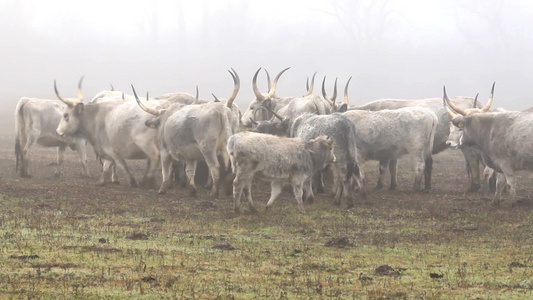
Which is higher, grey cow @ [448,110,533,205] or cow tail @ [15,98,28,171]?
grey cow @ [448,110,533,205]

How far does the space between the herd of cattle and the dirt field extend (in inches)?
24.6

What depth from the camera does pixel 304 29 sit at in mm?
100562

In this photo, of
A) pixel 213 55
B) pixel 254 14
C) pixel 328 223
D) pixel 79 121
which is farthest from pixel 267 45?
pixel 328 223

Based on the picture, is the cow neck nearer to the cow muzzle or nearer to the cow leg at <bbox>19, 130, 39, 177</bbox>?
the cow leg at <bbox>19, 130, 39, 177</bbox>

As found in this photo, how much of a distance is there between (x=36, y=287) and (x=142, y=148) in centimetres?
914

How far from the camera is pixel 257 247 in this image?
1045 cm

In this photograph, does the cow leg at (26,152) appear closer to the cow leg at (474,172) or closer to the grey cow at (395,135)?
the grey cow at (395,135)

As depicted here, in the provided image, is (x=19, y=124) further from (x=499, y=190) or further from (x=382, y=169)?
(x=499, y=190)

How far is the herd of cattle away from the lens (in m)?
13.2

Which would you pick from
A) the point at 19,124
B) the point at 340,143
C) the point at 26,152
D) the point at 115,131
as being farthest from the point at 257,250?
the point at 19,124

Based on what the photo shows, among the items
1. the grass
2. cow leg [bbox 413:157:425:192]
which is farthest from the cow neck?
cow leg [bbox 413:157:425:192]

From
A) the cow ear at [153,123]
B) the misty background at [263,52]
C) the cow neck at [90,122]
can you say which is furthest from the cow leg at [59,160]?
the misty background at [263,52]

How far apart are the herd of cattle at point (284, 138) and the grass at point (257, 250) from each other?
0.76 meters

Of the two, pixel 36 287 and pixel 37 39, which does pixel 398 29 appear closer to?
pixel 37 39
